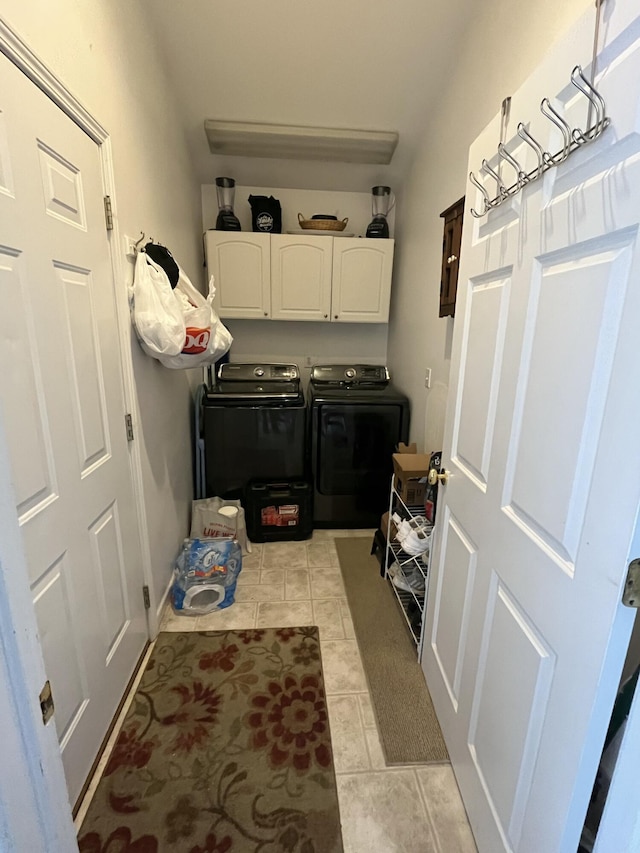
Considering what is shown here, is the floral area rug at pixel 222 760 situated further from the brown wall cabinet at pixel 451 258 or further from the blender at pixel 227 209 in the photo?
the blender at pixel 227 209

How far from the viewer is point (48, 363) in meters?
1.05

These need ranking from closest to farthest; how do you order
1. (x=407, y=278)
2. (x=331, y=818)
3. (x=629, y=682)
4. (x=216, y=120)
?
(x=629, y=682) < (x=331, y=818) < (x=216, y=120) < (x=407, y=278)

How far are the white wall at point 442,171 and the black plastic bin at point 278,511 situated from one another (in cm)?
86

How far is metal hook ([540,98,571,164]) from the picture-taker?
76 centimetres

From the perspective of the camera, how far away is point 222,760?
135cm

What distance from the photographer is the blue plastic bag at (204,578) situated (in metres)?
2.04

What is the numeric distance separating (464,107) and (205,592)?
2671 mm

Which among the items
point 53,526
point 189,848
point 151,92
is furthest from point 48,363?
point 151,92

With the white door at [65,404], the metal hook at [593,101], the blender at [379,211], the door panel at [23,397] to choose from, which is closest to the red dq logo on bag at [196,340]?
the white door at [65,404]

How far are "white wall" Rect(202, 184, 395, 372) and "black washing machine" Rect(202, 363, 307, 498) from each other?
0.65m

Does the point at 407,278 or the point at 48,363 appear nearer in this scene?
the point at 48,363

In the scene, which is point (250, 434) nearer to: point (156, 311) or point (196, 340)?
point (196, 340)

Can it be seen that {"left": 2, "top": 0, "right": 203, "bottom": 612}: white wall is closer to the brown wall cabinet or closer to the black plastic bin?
the black plastic bin

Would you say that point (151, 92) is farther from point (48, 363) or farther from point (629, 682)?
point (629, 682)
